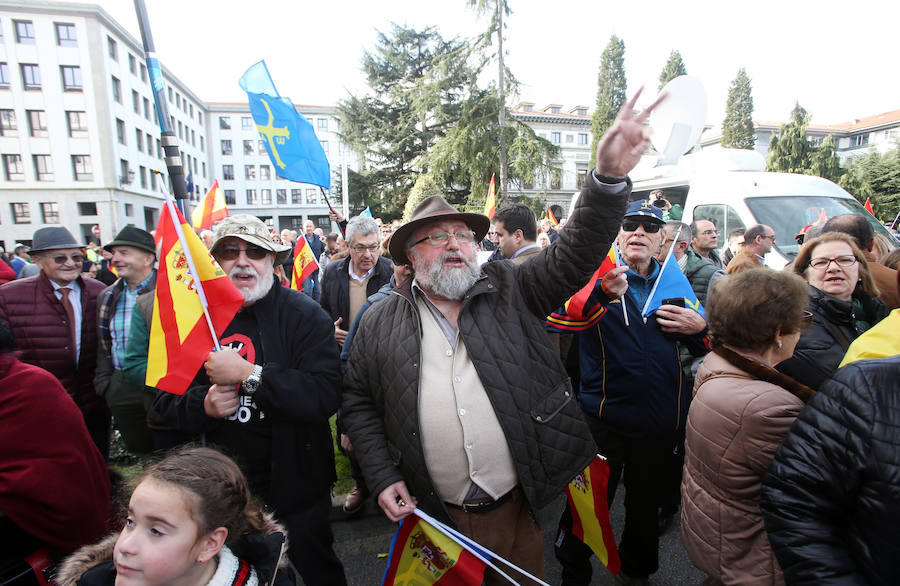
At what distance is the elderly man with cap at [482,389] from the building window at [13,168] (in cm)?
4889

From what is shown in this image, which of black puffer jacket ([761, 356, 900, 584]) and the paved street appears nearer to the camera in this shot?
black puffer jacket ([761, 356, 900, 584])

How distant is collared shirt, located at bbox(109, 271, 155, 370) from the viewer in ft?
11.2

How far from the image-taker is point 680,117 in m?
2.30

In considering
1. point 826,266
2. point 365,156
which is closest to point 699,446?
point 826,266

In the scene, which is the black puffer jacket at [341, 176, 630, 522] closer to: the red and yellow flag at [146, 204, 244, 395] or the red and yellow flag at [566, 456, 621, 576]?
the red and yellow flag at [566, 456, 621, 576]

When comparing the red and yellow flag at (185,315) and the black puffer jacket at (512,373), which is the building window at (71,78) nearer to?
the red and yellow flag at (185,315)

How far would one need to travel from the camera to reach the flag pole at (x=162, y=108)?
4016 mm

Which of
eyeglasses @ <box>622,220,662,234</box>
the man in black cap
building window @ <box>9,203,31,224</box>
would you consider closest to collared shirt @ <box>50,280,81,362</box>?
the man in black cap

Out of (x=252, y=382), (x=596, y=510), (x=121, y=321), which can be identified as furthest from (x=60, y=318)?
(x=596, y=510)

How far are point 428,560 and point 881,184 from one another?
114 feet

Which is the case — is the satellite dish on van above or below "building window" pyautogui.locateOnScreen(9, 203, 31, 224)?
below

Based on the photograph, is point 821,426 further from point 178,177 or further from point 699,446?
point 178,177

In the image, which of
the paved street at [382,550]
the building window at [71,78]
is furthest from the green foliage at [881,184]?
Answer: the building window at [71,78]

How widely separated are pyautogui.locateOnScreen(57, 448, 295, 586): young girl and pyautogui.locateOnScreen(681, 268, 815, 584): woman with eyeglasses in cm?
163
